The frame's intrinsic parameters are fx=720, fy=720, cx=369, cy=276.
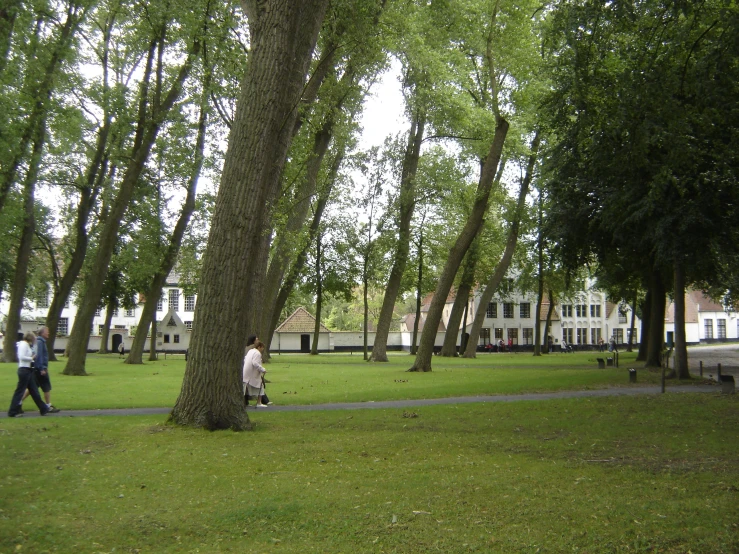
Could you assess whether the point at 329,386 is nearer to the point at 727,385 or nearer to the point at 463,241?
the point at 463,241

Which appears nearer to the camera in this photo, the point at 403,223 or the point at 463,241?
the point at 463,241

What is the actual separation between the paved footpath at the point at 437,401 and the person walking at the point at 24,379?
9.7 inches

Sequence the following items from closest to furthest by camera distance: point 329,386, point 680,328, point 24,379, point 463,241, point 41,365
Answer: point 24,379, point 41,365, point 329,386, point 680,328, point 463,241

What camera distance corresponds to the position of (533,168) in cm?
4391

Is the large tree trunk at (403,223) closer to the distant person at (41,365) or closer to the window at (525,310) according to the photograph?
the distant person at (41,365)

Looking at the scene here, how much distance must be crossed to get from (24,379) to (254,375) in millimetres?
4821

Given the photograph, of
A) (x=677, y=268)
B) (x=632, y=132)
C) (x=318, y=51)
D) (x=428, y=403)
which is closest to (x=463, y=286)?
(x=677, y=268)

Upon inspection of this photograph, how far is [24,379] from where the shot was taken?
583 inches

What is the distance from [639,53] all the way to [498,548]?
984 cm

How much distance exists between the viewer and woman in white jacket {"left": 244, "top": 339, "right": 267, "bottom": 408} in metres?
16.4

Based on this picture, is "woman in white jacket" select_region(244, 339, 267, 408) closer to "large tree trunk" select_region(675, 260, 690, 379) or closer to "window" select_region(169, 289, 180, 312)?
"large tree trunk" select_region(675, 260, 690, 379)

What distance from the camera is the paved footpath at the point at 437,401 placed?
15633mm

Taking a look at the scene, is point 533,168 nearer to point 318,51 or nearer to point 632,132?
point 318,51

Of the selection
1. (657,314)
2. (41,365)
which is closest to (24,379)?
(41,365)
